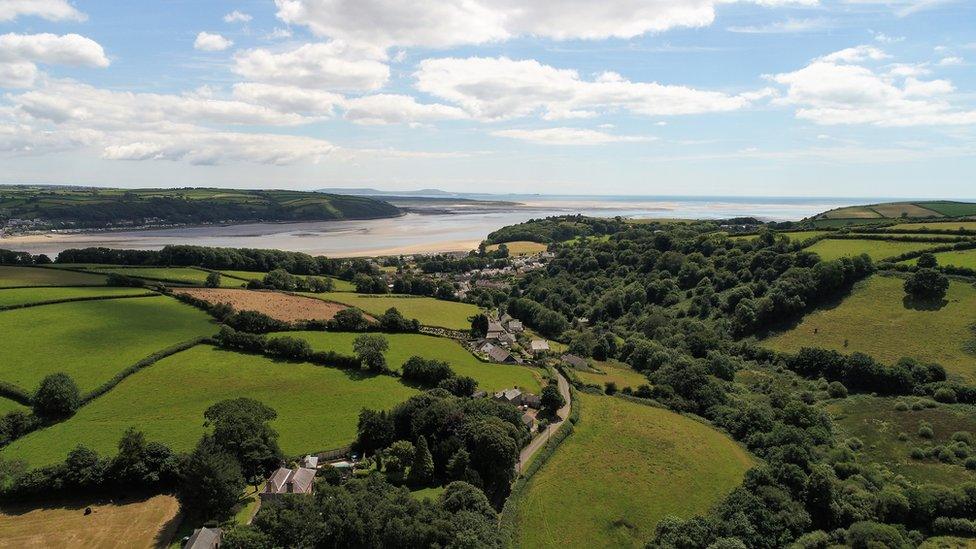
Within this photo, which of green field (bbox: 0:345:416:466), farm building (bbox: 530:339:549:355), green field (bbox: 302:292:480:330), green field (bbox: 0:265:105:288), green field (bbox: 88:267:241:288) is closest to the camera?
green field (bbox: 0:345:416:466)

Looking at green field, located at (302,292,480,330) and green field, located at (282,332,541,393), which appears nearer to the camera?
green field, located at (282,332,541,393)

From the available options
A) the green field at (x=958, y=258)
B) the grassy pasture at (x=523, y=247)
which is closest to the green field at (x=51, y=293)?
the grassy pasture at (x=523, y=247)

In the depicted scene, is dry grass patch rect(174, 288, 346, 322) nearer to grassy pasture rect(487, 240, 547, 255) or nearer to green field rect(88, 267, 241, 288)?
green field rect(88, 267, 241, 288)

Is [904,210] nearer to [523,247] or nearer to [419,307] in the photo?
[523,247]

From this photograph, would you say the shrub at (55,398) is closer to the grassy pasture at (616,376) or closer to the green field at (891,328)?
the grassy pasture at (616,376)

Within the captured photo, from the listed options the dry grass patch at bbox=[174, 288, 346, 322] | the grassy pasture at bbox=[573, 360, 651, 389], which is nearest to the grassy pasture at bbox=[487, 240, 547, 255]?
the dry grass patch at bbox=[174, 288, 346, 322]

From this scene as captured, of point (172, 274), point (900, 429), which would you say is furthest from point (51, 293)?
point (900, 429)
